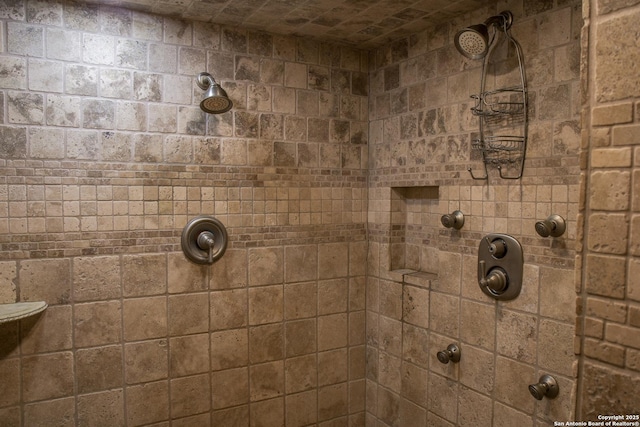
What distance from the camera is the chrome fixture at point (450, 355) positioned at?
196 centimetres

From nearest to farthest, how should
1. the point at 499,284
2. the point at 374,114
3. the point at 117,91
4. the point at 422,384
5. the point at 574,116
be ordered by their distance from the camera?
1. the point at 574,116
2. the point at 499,284
3. the point at 117,91
4. the point at 422,384
5. the point at 374,114

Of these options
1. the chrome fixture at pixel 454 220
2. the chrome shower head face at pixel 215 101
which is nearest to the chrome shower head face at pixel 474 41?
the chrome fixture at pixel 454 220

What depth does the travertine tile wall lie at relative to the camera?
823 millimetres

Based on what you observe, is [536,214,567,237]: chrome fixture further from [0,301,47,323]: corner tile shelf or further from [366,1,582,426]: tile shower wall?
[0,301,47,323]: corner tile shelf

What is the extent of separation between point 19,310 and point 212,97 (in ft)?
3.46

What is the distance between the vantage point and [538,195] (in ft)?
5.43

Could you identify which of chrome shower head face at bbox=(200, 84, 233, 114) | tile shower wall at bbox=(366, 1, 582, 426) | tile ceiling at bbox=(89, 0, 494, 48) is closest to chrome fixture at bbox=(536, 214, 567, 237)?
tile shower wall at bbox=(366, 1, 582, 426)

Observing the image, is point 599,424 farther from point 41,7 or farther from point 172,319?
point 41,7

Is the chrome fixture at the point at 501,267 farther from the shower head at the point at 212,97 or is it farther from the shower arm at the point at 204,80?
the shower arm at the point at 204,80

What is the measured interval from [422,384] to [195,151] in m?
1.50

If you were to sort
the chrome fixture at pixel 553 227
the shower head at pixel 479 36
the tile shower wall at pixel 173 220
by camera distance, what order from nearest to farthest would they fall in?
the chrome fixture at pixel 553 227, the shower head at pixel 479 36, the tile shower wall at pixel 173 220

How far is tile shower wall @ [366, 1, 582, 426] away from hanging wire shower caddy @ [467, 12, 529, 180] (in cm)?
3

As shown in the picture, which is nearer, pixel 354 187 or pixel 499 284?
pixel 499 284

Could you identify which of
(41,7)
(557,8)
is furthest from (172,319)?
(557,8)
